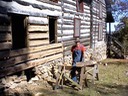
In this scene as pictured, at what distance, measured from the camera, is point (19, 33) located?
9523 mm

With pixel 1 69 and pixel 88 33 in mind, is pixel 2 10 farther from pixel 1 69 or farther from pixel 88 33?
pixel 88 33

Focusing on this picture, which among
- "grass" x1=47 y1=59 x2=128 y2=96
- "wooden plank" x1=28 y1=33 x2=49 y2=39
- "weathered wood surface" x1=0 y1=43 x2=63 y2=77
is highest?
"wooden plank" x1=28 y1=33 x2=49 y2=39

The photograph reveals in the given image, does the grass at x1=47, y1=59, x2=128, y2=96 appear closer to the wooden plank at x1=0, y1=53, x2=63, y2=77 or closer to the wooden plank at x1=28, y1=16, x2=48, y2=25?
the wooden plank at x1=0, y1=53, x2=63, y2=77

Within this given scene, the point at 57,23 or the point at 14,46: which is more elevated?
the point at 57,23

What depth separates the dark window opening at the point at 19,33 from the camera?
30.8 feet

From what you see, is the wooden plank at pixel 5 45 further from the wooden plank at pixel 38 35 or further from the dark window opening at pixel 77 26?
the dark window opening at pixel 77 26

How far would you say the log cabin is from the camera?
27.3ft

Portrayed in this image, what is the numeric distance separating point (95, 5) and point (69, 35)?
21.1ft

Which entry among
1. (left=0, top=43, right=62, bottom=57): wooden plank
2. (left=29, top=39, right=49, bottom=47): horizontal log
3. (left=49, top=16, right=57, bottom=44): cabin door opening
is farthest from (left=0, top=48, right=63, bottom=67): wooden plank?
(left=49, top=16, right=57, bottom=44): cabin door opening

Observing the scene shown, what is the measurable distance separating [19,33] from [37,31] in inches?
41.4

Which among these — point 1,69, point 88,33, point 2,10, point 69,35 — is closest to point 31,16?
point 2,10

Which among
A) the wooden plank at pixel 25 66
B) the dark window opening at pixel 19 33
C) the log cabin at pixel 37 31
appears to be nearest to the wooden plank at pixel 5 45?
the log cabin at pixel 37 31

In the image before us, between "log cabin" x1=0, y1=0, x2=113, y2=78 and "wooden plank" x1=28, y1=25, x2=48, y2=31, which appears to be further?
"wooden plank" x1=28, y1=25, x2=48, y2=31

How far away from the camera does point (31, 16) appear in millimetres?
9797
